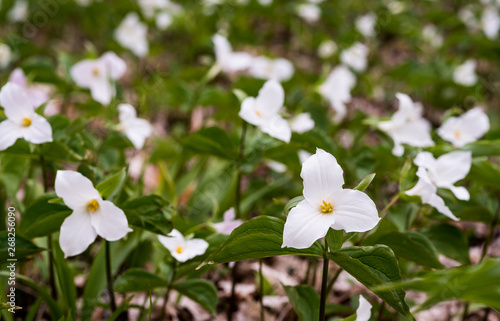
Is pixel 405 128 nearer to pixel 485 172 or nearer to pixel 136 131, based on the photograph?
pixel 485 172

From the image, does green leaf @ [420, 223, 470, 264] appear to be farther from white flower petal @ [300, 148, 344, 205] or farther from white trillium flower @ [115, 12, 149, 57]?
white trillium flower @ [115, 12, 149, 57]

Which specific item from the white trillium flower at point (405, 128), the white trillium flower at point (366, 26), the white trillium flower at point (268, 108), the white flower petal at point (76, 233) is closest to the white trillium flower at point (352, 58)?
the white trillium flower at point (366, 26)

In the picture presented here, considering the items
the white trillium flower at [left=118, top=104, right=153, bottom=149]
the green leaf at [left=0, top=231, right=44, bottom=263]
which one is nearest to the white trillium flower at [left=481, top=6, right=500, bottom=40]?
the white trillium flower at [left=118, top=104, right=153, bottom=149]

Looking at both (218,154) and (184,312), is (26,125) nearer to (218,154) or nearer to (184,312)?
(218,154)

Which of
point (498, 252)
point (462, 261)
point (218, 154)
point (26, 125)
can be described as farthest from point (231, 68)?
point (498, 252)

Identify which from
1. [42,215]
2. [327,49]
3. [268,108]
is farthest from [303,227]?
[327,49]

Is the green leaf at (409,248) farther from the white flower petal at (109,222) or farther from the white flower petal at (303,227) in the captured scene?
the white flower petal at (109,222)
